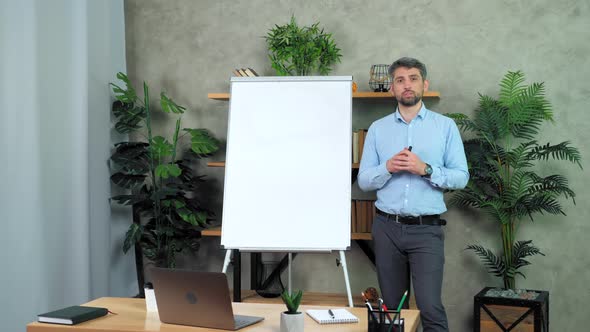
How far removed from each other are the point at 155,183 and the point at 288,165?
1458 millimetres

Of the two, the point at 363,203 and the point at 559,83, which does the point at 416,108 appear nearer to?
the point at 363,203

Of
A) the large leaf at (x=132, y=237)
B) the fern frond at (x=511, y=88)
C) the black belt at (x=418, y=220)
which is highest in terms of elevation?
the fern frond at (x=511, y=88)

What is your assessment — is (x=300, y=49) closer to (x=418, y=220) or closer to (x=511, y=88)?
(x=511, y=88)

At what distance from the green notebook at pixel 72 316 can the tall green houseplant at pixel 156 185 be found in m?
2.12

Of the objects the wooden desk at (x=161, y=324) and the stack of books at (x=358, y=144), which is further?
the stack of books at (x=358, y=144)

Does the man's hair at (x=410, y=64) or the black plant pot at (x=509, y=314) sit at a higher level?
the man's hair at (x=410, y=64)

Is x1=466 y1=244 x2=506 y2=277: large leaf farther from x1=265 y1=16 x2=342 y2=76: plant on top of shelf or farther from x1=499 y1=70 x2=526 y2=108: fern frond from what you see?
x1=265 y1=16 x2=342 y2=76: plant on top of shelf

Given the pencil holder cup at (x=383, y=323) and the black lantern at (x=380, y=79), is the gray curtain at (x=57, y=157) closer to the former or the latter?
the black lantern at (x=380, y=79)

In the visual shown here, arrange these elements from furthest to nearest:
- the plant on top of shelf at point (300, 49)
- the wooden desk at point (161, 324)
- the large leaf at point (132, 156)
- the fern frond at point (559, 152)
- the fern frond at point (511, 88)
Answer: the large leaf at point (132, 156), the plant on top of shelf at point (300, 49), the fern frond at point (511, 88), the fern frond at point (559, 152), the wooden desk at point (161, 324)

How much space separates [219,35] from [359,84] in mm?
1113

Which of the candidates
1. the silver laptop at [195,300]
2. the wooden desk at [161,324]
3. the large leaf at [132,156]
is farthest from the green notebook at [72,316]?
the large leaf at [132,156]

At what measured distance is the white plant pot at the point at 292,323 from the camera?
1926 mm

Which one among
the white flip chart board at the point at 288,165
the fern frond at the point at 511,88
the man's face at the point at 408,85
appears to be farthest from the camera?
the fern frond at the point at 511,88

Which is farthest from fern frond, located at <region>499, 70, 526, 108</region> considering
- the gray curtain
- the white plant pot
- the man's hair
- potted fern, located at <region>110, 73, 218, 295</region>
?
the gray curtain
